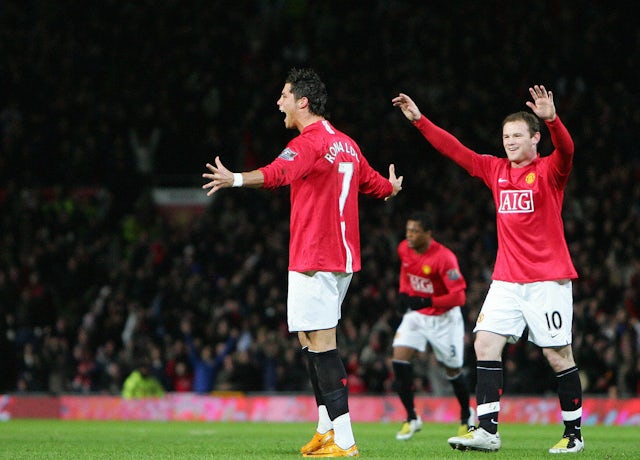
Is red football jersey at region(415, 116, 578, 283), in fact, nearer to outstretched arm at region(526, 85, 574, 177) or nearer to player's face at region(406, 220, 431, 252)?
outstretched arm at region(526, 85, 574, 177)

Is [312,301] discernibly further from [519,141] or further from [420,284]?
[420,284]

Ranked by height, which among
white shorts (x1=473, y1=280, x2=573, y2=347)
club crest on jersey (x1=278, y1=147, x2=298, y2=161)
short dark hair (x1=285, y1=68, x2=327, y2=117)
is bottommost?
white shorts (x1=473, y1=280, x2=573, y2=347)

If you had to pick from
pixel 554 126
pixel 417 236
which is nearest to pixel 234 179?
pixel 554 126

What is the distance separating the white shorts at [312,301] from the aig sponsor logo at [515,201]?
5.08 feet

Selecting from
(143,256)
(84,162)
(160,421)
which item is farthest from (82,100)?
(160,421)

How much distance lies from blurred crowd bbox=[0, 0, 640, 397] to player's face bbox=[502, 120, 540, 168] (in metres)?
9.26

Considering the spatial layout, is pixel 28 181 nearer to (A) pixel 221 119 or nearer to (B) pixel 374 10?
(A) pixel 221 119

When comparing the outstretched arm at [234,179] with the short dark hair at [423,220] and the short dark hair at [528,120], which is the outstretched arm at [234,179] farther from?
the short dark hair at [423,220]

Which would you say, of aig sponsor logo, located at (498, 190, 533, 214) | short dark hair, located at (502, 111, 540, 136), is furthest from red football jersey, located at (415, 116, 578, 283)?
short dark hair, located at (502, 111, 540, 136)

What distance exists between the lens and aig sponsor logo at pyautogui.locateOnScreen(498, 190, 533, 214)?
8031mm

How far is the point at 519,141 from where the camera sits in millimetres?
8141

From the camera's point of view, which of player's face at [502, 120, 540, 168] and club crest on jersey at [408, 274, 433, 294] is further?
club crest on jersey at [408, 274, 433, 294]

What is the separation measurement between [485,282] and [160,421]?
5996mm

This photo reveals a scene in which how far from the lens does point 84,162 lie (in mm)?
22562
